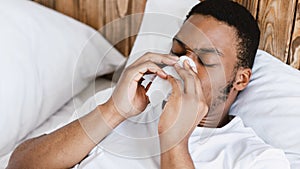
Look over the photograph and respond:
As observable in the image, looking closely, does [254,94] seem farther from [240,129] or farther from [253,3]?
[253,3]

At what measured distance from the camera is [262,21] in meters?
1.43

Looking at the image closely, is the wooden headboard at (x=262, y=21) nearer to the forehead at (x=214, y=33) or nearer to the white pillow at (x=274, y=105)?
the white pillow at (x=274, y=105)

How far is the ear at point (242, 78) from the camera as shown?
49.3 inches

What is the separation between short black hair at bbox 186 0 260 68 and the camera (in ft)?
3.98

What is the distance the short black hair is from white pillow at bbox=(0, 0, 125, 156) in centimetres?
49

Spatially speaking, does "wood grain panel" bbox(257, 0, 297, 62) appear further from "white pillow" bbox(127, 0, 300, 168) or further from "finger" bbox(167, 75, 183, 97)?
"finger" bbox(167, 75, 183, 97)

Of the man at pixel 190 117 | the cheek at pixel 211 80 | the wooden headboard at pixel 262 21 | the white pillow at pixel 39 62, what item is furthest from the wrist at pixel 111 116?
the wooden headboard at pixel 262 21

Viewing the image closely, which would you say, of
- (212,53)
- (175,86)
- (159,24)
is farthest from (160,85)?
(159,24)

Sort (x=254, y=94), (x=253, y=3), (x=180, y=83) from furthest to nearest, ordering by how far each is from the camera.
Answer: (x=253, y=3)
(x=254, y=94)
(x=180, y=83)

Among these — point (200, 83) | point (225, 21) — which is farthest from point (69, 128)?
point (225, 21)

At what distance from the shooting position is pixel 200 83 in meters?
1.11

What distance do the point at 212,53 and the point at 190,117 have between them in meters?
0.15

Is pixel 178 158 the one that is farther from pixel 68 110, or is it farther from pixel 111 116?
pixel 68 110

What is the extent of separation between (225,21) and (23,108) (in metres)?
0.61
